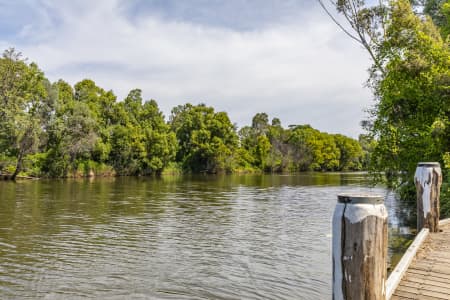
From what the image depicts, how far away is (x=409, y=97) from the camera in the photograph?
1409 cm

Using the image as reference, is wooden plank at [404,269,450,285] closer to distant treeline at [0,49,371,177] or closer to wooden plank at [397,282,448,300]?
wooden plank at [397,282,448,300]

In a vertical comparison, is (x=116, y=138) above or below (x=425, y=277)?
above

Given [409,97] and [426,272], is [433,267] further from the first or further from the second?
[409,97]

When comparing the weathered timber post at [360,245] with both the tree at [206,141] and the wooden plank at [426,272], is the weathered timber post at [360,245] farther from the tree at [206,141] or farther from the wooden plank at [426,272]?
the tree at [206,141]

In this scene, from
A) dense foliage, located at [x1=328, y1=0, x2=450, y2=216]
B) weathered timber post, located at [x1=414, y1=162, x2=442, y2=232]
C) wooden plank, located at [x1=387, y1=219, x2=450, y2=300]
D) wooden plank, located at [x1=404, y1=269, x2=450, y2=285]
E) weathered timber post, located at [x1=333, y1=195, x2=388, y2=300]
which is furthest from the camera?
dense foliage, located at [x1=328, y1=0, x2=450, y2=216]

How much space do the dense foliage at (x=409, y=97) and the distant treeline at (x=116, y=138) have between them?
1.41 meters

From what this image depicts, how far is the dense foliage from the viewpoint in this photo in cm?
1335

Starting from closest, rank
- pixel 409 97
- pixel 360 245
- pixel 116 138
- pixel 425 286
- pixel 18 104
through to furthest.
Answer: pixel 360 245
pixel 425 286
pixel 409 97
pixel 18 104
pixel 116 138

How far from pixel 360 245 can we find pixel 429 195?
6.36m

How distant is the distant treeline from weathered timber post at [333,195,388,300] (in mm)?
14147

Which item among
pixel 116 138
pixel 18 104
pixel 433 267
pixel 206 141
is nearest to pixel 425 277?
pixel 433 267

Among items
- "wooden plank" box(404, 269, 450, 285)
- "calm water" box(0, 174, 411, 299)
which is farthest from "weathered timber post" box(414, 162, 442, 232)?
"wooden plank" box(404, 269, 450, 285)

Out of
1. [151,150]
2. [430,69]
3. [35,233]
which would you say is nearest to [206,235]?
[35,233]

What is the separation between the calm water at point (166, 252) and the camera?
314 inches
